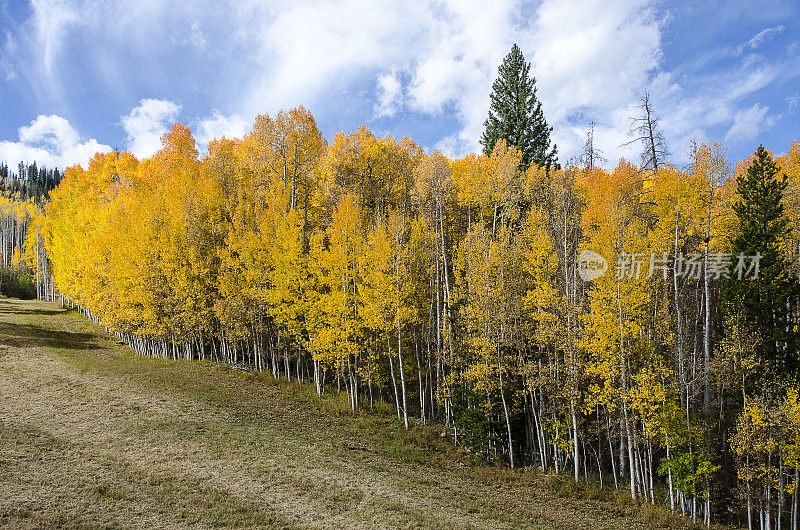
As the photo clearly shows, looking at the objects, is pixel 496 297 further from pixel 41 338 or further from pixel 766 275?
pixel 41 338

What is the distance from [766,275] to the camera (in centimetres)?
1739

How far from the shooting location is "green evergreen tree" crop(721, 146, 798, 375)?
1709cm

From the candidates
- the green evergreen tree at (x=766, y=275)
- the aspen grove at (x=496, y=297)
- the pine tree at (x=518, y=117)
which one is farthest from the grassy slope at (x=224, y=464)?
the pine tree at (x=518, y=117)

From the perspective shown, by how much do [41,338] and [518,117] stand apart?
4027 cm

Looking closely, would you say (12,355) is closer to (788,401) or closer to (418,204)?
(418,204)

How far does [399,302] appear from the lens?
2119cm

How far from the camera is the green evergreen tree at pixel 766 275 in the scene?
17.1 meters

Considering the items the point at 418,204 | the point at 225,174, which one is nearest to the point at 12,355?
the point at 225,174

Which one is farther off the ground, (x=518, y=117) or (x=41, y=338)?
(x=518, y=117)

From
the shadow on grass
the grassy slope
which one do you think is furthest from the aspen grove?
the grassy slope

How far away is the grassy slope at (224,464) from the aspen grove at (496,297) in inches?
99.7

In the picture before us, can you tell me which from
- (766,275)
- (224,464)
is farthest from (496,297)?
(224,464)

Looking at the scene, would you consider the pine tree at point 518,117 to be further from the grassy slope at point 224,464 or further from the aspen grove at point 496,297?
the grassy slope at point 224,464

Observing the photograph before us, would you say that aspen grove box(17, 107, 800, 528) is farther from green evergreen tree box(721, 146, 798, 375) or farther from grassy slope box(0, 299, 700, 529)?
grassy slope box(0, 299, 700, 529)
